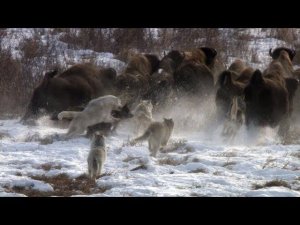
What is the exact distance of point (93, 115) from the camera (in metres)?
12.2

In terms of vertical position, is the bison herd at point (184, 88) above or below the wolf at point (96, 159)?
above

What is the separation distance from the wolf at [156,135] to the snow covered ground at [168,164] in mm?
138

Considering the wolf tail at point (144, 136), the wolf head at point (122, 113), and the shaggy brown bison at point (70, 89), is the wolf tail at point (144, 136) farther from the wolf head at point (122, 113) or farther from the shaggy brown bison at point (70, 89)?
the shaggy brown bison at point (70, 89)

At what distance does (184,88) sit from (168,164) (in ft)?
15.3

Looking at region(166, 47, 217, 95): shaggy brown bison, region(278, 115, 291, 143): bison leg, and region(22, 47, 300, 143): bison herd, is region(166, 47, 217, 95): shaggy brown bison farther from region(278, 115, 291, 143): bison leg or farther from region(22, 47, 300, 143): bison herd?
region(278, 115, 291, 143): bison leg

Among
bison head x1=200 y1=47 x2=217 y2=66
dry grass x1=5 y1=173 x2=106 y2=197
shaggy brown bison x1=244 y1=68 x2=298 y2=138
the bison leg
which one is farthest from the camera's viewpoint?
bison head x1=200 y1=47 x2=217 y2=66

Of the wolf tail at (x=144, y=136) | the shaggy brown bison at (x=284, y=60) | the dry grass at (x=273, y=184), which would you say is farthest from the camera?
the shaggy brown bison at (x=284, y=60)

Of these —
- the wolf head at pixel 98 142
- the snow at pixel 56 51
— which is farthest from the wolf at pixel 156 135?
→ the snow at pixel 56 51

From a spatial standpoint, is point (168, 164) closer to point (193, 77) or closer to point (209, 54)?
point (193, 77)

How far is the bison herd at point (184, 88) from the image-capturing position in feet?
42.5

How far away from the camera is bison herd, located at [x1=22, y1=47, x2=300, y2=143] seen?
12969 millimetres

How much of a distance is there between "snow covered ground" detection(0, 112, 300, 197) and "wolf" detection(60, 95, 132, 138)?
0.99 ft

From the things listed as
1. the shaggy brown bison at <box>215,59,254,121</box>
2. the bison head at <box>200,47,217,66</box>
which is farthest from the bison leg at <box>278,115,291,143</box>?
the bison head at <box>200,47,217,66</box>
